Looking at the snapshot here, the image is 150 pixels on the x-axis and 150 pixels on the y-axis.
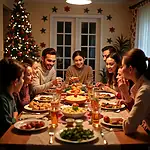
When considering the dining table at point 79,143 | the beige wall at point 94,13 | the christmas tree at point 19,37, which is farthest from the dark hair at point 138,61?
the beige wall at point 94,13

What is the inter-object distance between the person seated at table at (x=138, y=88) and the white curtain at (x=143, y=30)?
11.0 ft

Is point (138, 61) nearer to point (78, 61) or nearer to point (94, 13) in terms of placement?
point (78, 61)

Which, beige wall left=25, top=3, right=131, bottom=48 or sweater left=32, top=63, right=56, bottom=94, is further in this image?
beige wall left=25, top=3, right=131, bottom=48

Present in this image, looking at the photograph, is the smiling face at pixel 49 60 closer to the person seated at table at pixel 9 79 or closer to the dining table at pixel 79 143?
the person seated at table at pixel 9 79

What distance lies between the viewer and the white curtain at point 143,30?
5029 millimetres

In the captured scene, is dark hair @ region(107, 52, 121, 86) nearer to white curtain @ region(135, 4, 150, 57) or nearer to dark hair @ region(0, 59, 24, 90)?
white curtain @ region(135, 4, 150, 57)

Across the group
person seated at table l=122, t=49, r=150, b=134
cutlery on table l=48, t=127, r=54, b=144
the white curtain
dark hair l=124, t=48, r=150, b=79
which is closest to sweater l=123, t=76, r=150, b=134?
person seated at table l=122, t=49, r=150, b=134

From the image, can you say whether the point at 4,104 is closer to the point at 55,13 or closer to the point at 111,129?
the point at 111,129

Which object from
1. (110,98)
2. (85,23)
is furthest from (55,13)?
(110,98)

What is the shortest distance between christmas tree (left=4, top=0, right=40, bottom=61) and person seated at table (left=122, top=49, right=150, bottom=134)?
3.65 meters

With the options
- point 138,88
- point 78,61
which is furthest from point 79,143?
point 78,61

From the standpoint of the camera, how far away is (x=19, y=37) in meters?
5.30

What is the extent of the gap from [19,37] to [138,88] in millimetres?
3931

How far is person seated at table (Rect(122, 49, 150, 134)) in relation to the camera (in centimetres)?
162
